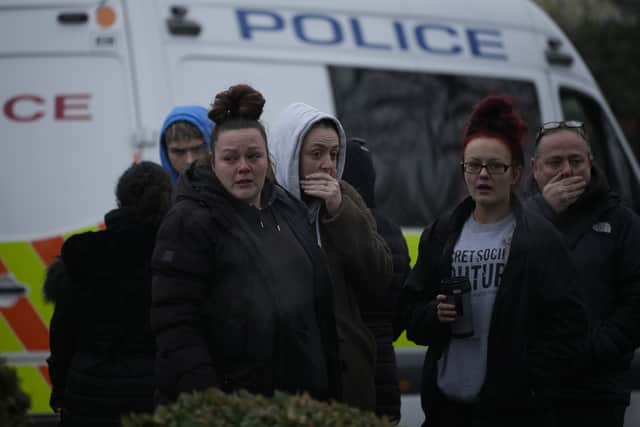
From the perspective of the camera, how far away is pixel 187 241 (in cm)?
384

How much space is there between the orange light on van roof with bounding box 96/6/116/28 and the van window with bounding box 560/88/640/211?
2.89m

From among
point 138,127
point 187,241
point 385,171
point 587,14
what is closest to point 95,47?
point 138,127

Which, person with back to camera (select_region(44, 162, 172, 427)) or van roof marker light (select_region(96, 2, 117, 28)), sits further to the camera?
van roof marker light (select_region(96, 2, 117, 28))

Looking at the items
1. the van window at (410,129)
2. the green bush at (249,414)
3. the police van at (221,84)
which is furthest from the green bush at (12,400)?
the van window at (410,129)

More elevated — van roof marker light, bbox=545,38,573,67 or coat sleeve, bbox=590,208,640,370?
van roof marker light, bbox=545,38,573,67

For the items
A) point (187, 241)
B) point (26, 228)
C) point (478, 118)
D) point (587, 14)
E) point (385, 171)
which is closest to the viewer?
point (187, 241)

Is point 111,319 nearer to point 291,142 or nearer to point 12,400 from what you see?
point 291,142

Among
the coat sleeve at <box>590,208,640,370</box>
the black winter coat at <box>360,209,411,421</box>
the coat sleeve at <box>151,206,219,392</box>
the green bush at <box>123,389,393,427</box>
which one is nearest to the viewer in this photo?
the green bush at <box>123,389,393,427</box>

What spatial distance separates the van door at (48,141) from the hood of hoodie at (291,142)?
7.74 ft

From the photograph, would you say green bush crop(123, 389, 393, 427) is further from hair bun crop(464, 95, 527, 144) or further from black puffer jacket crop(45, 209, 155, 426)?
black puffer jacket crop(45, 209, 155, 426)

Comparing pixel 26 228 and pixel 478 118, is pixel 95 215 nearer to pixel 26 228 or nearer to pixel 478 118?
pixel 26 228

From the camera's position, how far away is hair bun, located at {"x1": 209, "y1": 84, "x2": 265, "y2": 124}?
4.03 metres

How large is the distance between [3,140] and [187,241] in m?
2.88

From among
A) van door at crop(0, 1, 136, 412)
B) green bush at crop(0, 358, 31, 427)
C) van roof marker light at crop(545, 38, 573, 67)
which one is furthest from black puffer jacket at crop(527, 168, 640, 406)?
van roof marker light at crop(545, 38, 573, 67)
